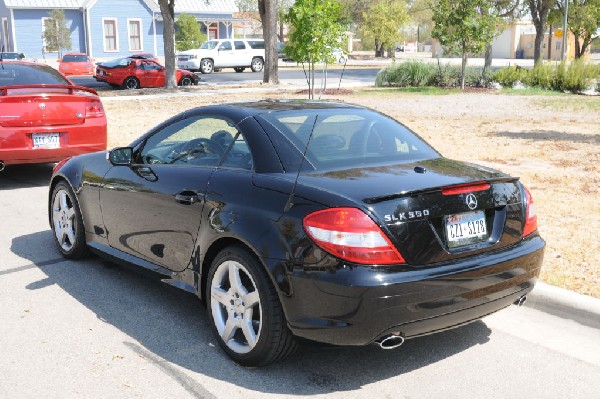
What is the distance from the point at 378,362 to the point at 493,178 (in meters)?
1.30

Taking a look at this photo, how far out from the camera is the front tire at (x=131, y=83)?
32.4 meters

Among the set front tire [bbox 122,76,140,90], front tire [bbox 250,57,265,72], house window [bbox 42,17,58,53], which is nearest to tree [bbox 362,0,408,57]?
front tire [bbox 250,57,265,72]

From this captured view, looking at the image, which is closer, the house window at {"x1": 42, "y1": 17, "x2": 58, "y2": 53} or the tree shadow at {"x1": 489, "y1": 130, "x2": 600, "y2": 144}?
the tree shadow at {"x1": 489, "y1": 130, "x2": 600, "y2": 144}

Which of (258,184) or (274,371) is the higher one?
(258,184)

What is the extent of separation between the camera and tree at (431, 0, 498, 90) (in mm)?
26312

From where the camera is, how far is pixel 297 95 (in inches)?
1037

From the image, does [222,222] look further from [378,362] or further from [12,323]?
[12,323]

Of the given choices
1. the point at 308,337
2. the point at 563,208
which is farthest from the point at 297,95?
the point at 308,337

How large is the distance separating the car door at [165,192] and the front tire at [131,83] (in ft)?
91.1

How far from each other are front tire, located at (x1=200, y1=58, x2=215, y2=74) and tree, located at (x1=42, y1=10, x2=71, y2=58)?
37.7ft

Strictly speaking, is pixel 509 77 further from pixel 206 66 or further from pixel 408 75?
pixel 206 66

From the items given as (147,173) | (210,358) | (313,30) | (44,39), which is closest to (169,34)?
(313,30)

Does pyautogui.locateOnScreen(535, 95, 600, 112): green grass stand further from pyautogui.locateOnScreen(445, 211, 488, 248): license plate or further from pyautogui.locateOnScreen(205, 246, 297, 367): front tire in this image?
pyautogui.locateOnScreen(205, 246, 297, 367): front tire

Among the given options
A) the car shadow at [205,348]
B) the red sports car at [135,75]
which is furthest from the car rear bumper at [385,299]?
the red sports car at [135,75]
